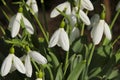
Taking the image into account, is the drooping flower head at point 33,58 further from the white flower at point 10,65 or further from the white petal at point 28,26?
the white petal at point 28,26

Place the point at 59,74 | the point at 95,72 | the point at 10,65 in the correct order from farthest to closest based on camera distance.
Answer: the point at 95,72 < the point at 59,74 < the point at 10,65

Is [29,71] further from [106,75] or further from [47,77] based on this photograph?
[106,75]

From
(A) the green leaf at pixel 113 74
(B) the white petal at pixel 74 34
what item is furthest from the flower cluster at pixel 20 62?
(A) the green leaf at pixel 113 74

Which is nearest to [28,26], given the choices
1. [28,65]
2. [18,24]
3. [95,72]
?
[18,24]

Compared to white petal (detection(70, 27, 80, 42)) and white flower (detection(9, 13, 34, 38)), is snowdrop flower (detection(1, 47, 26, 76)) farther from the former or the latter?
white petal (detection(70, 27, 80, 42))

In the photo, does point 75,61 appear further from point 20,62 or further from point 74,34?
point 20,62

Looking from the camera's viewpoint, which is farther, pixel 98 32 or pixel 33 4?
pixel 33 4

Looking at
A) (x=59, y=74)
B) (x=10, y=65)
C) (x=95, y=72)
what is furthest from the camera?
(x=95, y=72)

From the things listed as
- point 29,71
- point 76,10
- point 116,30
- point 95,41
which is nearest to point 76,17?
point 76,10
